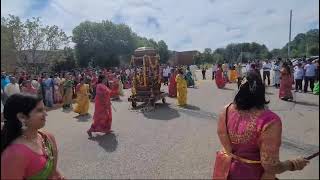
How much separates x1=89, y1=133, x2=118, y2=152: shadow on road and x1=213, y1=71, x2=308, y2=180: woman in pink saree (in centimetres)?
575

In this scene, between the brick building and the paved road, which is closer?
the paved road

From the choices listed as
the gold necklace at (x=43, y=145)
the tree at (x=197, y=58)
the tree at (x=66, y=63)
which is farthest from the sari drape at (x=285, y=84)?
the tree at (x=197, y=58)

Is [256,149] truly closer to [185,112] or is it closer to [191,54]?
[185,112]

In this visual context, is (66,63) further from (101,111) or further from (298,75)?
(101,111)

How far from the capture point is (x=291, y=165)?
2.87 metres

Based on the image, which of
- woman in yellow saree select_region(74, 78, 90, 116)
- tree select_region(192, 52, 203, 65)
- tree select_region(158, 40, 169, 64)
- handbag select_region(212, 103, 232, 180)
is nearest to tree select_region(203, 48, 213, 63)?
tree select_region(192, 52, 203, 65)

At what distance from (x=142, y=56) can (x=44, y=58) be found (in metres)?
19.6

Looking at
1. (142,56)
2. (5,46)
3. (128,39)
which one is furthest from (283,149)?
(128,39)

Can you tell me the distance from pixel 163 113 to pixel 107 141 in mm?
4659

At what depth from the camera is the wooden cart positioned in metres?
15.8

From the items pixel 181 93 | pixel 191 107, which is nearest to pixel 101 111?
pixel 191 107

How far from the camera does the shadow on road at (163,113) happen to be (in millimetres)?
13184

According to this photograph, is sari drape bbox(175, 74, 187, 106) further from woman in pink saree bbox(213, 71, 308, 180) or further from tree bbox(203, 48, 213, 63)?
tree bbox(203, 48, 213, 63)

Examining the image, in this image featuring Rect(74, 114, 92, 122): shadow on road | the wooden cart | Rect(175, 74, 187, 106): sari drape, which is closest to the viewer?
Rect(74, 114, 92, 122): shadow on road
